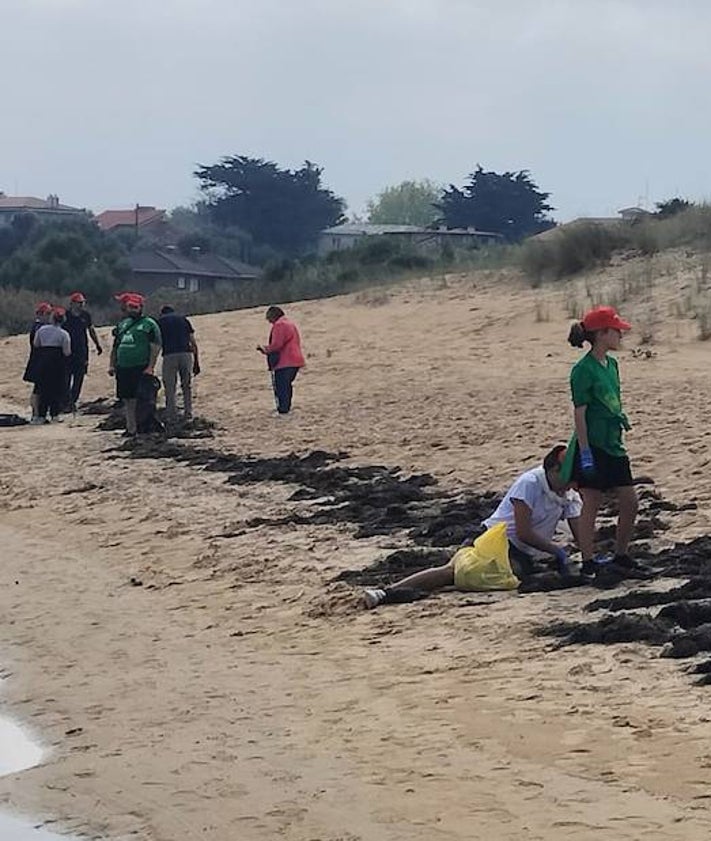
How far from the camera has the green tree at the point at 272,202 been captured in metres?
89.0

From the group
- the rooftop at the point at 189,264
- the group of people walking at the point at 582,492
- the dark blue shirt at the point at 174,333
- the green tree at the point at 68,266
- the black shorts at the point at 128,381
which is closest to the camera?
the group of people walking at the point at 582,492

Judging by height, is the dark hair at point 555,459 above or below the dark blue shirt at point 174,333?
below

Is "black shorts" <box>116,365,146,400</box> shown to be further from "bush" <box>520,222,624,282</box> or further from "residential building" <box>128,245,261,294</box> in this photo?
"residential building" <box>128,245,261,294</box>

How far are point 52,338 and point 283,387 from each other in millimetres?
2657

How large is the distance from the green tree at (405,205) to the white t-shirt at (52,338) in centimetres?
8677

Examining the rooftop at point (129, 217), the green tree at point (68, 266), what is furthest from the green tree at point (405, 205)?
Result: the green tree at point (68, 266)

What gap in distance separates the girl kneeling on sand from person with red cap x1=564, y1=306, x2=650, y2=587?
0.15 metres

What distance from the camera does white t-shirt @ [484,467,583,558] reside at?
33.3 feet

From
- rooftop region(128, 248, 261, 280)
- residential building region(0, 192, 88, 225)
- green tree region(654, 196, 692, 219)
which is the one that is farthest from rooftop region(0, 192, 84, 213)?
green tree region(654, 196, 692, 219)

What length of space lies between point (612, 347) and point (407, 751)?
11.4 ft

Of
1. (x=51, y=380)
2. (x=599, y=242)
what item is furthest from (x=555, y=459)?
(x=599, y=242)

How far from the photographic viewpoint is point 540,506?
33.4ft

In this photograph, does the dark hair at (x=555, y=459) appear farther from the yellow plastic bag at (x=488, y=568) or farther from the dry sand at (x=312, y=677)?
the dry sand at (x=312, y=677)

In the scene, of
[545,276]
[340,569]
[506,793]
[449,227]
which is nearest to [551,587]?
[340,569]
